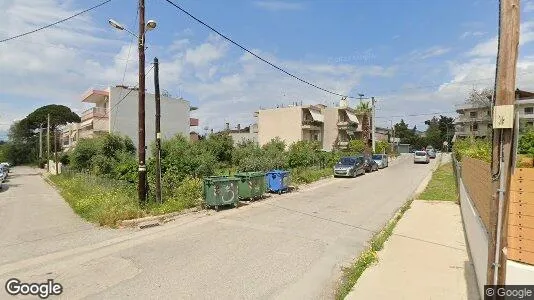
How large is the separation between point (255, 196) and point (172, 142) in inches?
713

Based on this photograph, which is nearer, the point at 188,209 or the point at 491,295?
the point at 491,295

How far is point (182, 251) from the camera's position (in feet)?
27.2

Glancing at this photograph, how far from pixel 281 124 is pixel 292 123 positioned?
2.23 metres

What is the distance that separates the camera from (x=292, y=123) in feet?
181

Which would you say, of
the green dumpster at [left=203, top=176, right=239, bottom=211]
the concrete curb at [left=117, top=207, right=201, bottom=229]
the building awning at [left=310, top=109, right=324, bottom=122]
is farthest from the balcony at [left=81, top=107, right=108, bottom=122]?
the concrete curb at [left=117, top=207, right=201, bottom=229]

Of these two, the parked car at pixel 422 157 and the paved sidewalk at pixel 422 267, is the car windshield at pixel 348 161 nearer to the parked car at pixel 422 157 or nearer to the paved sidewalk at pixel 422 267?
the parked car at pixel 422 157

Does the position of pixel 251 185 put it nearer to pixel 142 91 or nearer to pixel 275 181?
pixel 275 181

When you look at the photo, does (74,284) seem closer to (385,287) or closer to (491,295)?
(385,287)

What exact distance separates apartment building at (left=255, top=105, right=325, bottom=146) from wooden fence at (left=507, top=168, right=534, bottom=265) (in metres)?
48.8

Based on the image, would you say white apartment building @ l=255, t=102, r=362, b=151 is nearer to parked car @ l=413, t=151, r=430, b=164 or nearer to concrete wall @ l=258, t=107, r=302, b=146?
concrete wall @ l=258, t=107, r=302, b=146

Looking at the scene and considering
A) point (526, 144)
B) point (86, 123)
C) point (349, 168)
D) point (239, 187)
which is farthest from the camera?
point (86, 123)

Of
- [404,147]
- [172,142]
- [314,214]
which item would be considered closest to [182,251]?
[314,214]

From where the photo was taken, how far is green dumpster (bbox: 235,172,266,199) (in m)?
15.4

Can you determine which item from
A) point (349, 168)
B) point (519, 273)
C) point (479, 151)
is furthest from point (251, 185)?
point (349, 168)
